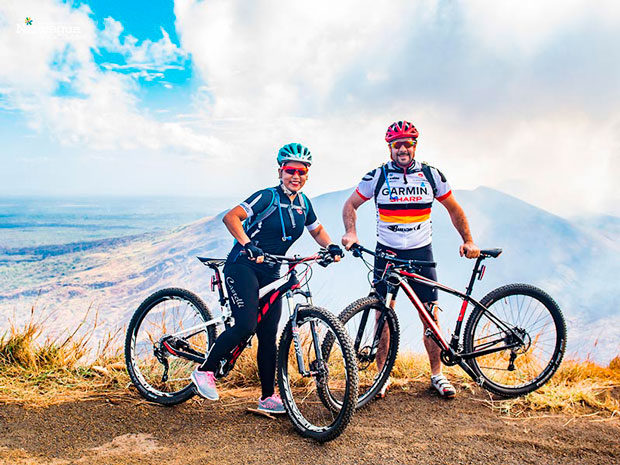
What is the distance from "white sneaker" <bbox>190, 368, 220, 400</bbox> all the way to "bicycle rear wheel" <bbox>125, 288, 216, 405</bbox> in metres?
0.46

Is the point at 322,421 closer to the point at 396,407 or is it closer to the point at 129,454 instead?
the point at 396,407

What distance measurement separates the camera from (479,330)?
4863 mm

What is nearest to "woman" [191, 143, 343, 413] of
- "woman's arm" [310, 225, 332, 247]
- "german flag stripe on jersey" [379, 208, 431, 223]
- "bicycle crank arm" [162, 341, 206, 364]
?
"woman's arm" [310, 225, 332, 247]

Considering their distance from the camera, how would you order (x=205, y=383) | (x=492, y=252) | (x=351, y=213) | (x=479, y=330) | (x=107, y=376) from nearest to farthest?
(x=205, y=383)
(x=492, y=252)
(x=479, y=330)
(x=351, y=213)
(x=107, y=376)

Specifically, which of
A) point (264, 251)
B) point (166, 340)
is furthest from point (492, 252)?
point (166, 340)

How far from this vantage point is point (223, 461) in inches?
137

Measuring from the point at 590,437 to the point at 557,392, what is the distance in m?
0.81

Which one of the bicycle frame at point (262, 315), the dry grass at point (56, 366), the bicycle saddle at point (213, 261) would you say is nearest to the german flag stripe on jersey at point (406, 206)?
the bicycle frame at point (262, 315)

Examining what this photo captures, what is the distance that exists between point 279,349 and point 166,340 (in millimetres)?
1391

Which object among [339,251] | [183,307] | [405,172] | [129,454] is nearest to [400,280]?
[339,251]

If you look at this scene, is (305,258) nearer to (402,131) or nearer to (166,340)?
(402,131)

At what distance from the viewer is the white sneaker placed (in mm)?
4133

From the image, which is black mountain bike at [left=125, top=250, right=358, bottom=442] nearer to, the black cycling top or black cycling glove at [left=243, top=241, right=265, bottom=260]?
black cycling glove at [left=243, top=241, right=265, bottom=260]

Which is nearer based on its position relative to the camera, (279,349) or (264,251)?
(279,349)
